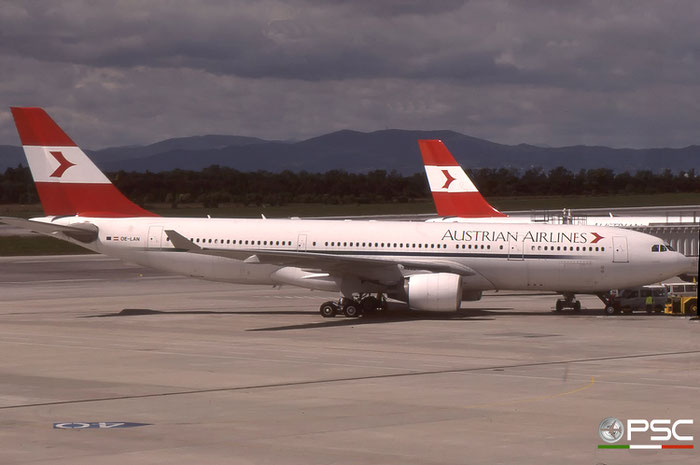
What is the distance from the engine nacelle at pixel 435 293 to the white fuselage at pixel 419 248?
2.00 metres

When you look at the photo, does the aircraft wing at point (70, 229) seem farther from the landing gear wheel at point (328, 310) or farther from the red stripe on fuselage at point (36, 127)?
the landing gear wheel at point (328, 310)

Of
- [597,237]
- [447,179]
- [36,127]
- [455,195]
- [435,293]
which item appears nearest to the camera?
[435,293]

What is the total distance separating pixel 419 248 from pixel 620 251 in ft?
27.6

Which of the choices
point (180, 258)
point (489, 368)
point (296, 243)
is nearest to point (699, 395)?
point (489, 368)

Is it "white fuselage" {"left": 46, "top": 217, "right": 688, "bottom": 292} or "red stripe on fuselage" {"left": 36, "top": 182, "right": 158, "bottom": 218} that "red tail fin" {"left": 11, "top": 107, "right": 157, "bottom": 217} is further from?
"white fuselage" {"left": 46, "top": 217, "right": 688, "bottom": 292}

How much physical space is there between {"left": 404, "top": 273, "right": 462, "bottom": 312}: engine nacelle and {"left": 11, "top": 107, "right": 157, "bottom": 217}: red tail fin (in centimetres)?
1426

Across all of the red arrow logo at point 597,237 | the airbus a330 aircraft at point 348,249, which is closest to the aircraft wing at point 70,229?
the airbus a330 aircraft at point 348,249

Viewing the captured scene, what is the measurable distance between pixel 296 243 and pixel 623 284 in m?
14.1

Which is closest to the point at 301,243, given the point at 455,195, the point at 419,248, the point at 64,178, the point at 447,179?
the point at 419,248

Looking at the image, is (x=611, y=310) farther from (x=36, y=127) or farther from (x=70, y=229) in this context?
(x=36, y=127)

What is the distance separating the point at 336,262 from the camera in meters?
40.8

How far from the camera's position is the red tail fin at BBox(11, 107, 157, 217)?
45.7m

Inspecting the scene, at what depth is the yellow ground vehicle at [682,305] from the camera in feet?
145

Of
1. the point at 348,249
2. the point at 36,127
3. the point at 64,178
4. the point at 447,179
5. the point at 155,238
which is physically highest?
the point at 36,127
